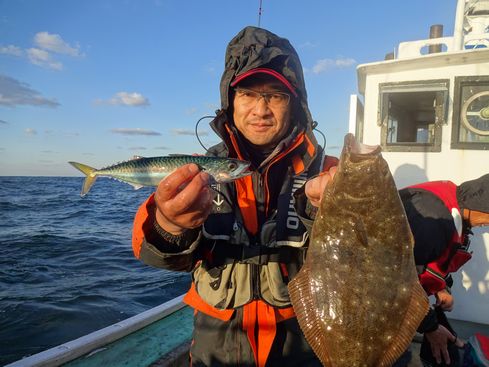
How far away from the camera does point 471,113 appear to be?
6.38 meters

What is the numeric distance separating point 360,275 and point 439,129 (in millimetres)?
5412

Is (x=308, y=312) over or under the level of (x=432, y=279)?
over

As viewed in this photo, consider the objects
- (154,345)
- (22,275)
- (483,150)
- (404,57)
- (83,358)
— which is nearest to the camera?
(83,358)

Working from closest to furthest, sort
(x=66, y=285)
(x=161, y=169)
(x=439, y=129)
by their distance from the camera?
(x=161, y=169) < (x=439, y=129) < (x=66, y=285)

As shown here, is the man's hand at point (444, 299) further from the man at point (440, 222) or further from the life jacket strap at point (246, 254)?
the life jacket strap at point (246, 254)

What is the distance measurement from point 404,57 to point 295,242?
5.42 metres

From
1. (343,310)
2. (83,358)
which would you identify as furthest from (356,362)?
(83,358)

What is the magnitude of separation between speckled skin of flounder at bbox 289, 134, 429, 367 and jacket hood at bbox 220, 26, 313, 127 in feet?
4.98

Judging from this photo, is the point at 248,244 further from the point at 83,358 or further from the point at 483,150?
the point at 483,150

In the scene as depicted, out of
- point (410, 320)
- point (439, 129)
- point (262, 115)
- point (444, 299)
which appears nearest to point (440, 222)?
point (410, 320)

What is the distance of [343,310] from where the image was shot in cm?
225

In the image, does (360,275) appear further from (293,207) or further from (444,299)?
(444,299)

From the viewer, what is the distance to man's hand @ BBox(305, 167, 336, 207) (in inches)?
98.3

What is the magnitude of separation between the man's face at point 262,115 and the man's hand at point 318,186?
3.41 feet
